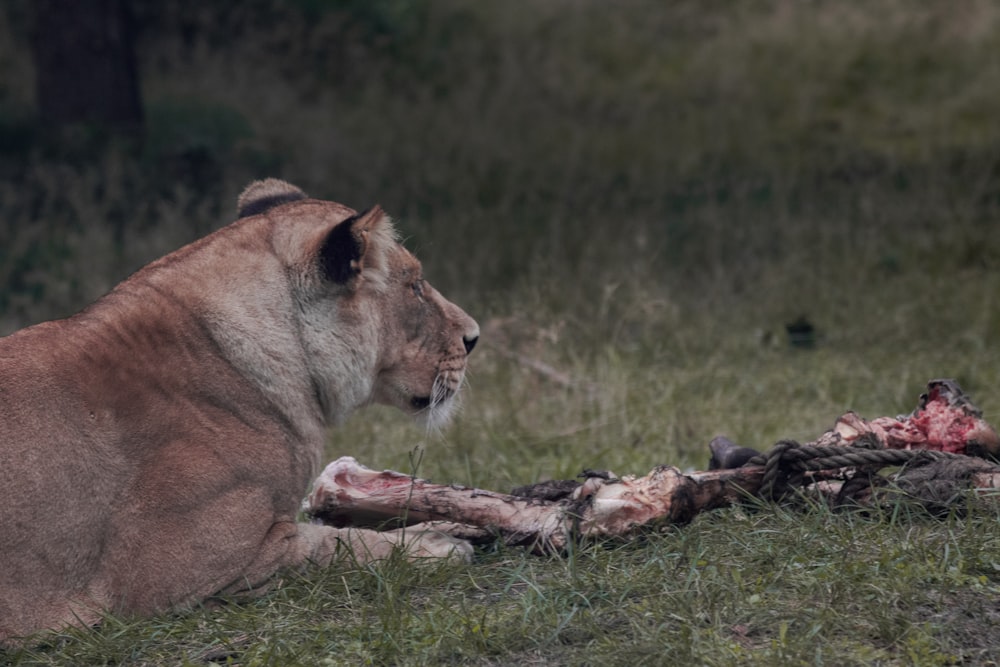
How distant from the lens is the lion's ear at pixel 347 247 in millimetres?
3787

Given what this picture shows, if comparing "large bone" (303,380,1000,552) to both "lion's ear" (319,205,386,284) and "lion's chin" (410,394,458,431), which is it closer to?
"lion's chin" (410,394,458,431)

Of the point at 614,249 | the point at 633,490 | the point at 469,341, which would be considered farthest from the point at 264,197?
the point at 614,249

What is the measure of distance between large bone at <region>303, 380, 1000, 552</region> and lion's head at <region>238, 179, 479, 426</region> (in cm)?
30

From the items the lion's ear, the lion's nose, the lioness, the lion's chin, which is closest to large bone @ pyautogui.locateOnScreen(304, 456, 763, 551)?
the lioness

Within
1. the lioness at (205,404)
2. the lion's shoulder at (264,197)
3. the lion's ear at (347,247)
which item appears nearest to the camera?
the lioness at (205,404)

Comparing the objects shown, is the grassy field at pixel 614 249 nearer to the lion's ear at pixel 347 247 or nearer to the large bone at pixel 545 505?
the large bone at pixel 545 505

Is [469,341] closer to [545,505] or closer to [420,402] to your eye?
[420,402]

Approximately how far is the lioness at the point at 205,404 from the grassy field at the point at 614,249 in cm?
15

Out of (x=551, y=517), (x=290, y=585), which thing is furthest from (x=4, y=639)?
(x=551, y=517)

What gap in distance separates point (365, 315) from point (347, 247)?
0.81 ft

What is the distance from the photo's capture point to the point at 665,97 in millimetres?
14367

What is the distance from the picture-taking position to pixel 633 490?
154 inches

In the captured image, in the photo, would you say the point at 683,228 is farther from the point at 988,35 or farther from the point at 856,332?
the point at 988,35

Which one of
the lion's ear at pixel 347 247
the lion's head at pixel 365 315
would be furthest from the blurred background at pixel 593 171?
the lion's ear at pixel 347 247
